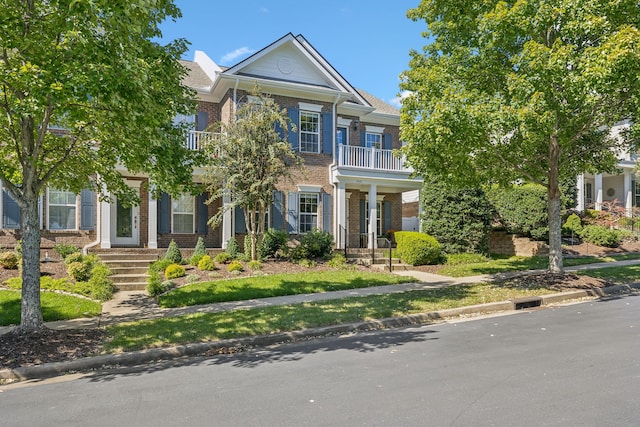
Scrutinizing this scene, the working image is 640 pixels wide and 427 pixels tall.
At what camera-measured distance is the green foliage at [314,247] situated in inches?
610

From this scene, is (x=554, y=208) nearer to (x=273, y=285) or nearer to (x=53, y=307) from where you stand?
(x=273, y=285)

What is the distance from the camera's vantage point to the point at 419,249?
15953mm

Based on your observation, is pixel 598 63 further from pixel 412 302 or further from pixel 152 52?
pixel 152 52

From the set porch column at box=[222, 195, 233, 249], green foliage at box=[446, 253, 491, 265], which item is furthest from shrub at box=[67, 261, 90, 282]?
green foliage at box=[446, 253, 491, 265]

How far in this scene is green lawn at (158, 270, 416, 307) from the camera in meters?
10.5

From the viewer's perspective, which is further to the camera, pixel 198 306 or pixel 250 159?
pixel 250 159

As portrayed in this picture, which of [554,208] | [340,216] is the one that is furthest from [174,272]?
[554,208]

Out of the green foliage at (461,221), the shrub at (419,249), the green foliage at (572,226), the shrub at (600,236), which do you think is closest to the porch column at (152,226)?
the shrub at (419,249)

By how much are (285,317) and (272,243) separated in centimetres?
739

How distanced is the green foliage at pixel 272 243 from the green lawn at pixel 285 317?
5.75 m

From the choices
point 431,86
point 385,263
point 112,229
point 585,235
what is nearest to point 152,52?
point 431,86

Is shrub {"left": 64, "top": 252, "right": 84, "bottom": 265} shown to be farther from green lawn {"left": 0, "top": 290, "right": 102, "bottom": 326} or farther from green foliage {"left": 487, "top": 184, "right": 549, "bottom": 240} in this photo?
green foliage {"left": 487, "top": 184, "right": 549, "bottom": 240}

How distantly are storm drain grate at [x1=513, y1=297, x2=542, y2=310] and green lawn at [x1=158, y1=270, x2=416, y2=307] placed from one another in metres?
3.74

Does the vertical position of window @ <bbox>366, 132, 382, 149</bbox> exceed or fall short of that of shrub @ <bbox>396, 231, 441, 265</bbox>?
it exceeds it
